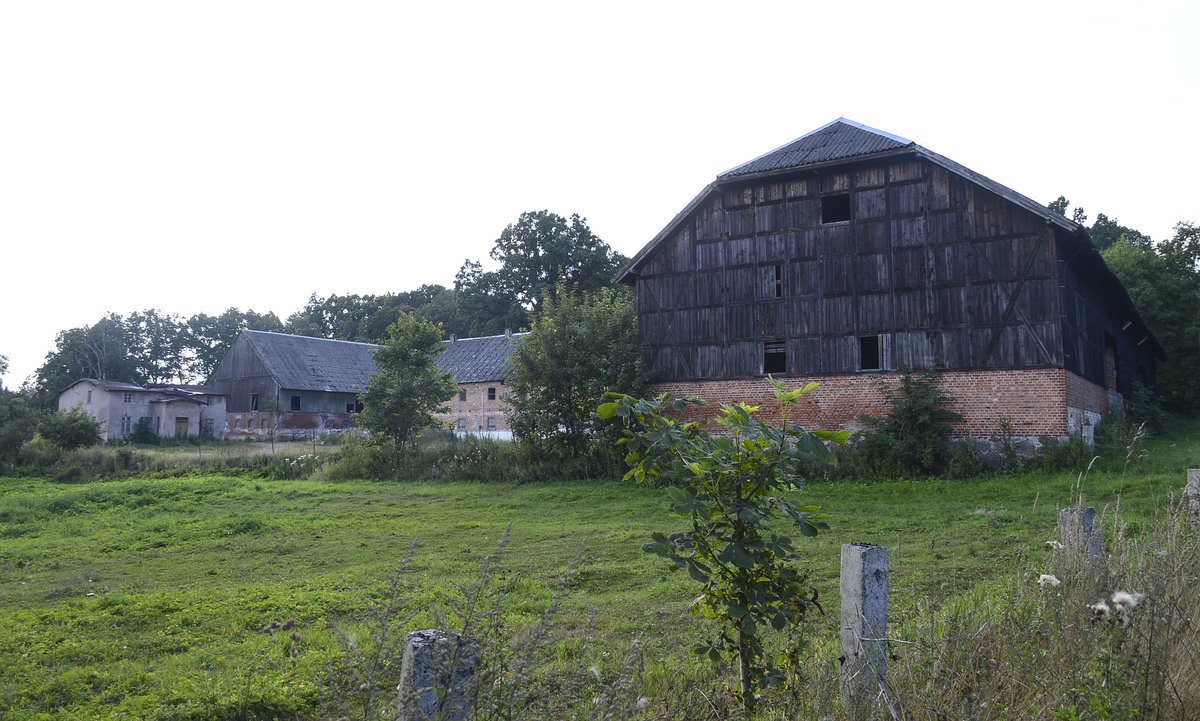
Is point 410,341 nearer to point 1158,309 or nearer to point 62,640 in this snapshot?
point 62,640

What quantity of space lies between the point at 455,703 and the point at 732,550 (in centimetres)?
142

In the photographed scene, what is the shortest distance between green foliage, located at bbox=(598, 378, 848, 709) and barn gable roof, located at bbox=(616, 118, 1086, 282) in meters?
16.8

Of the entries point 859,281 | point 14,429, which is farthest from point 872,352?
point 14,429

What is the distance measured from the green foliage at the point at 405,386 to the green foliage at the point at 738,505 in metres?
21.4

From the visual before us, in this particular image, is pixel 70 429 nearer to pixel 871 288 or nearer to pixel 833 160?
pixel 833 160

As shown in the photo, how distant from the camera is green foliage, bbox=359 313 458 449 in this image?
2414 cm

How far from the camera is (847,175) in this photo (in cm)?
1981

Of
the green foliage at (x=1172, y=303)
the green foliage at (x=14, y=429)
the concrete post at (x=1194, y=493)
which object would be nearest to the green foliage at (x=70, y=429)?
the green foliage at (x=14, y=429)

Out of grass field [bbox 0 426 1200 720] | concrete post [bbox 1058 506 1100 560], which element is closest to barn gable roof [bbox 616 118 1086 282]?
Answer: grass field [bbox 0 426 1200 720]

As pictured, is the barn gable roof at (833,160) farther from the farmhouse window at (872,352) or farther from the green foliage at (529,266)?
the green foliage at (529,266)

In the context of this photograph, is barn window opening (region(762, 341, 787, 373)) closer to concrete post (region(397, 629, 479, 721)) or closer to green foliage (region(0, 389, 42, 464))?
concrete post (region(397, 629, 479, 721))

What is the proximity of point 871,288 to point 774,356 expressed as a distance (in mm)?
3102

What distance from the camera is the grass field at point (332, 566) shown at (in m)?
5.25

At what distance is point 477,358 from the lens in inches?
1847
